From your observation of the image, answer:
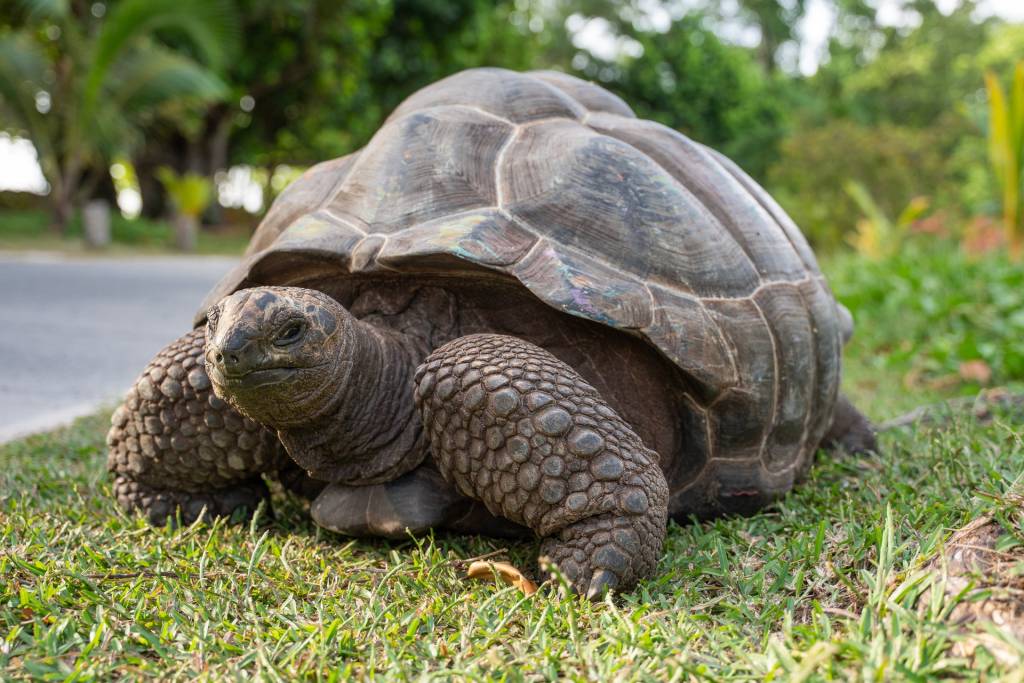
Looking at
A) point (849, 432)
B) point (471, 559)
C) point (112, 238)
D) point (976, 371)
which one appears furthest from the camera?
point (112, 238)

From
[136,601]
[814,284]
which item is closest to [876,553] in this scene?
[814,284]

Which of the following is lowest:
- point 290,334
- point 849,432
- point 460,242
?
point 849,432

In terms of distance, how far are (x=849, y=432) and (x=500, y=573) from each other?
5.19ft

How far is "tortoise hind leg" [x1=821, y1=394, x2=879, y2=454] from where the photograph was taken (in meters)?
2.91

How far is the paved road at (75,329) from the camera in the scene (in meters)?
4.09

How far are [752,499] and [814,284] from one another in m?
0.73

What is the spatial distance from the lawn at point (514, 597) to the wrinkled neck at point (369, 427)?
0.63 ft

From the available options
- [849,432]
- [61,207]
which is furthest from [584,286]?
[61,207]

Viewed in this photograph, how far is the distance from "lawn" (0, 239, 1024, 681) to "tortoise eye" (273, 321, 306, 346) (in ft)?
1.57

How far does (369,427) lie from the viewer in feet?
6.74

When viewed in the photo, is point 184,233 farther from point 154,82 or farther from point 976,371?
point 976,371

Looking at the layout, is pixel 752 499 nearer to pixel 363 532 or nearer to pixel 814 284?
pixel 814 284

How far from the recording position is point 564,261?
6.60 ft

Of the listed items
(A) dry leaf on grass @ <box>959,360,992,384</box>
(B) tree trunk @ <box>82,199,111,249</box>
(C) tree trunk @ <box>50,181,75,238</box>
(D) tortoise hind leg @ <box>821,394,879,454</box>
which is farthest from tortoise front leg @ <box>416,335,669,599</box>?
(C) tree trunk @ <box>50,181,75,238</box>
